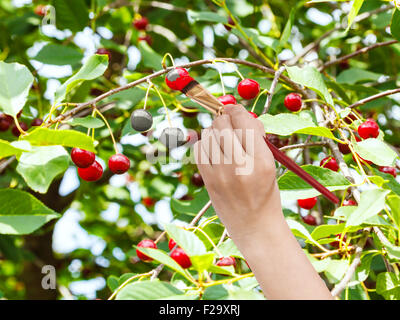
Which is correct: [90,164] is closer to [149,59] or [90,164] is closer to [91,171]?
[91,171]

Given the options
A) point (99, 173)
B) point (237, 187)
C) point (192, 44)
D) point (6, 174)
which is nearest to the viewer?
point (237, 187)

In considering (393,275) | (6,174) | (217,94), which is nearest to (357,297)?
(393,275)

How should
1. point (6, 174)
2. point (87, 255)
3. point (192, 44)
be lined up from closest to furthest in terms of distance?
point (6, 174), point (192, 44), point (87, 255)

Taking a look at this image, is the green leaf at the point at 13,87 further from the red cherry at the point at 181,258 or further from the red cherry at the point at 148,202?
the red cherry at the point at 148,202

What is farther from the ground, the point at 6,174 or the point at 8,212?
the point at 8,212

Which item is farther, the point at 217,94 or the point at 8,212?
the point at 217,94

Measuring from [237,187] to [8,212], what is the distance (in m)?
0.41

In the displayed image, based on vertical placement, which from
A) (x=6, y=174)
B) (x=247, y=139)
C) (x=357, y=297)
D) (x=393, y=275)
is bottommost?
(x=6, y=174)

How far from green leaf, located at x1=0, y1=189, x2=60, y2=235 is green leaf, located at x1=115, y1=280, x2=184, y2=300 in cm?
18

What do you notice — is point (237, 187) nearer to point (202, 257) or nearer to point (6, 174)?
point (202, 257)

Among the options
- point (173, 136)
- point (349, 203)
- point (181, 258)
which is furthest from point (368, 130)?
point (181, 258)

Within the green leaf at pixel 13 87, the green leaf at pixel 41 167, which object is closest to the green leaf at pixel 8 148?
the green leaf at pixel 41 167

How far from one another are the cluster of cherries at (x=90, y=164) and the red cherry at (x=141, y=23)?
1332 mm

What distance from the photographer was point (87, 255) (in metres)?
3.50
